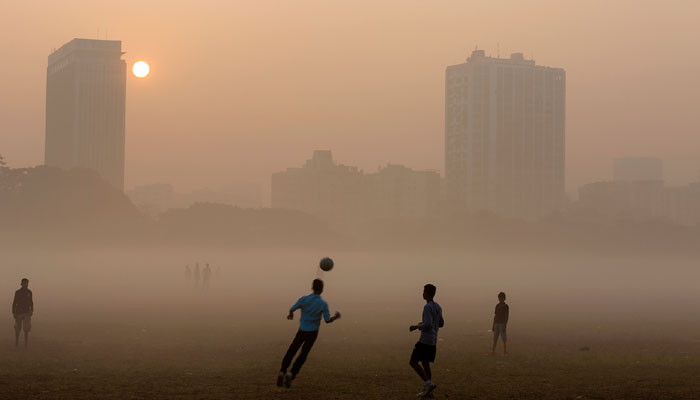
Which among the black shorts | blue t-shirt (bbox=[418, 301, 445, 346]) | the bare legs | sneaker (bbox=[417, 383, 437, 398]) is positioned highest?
blue t-shirt (bbox=[418, 301, 445, 346])

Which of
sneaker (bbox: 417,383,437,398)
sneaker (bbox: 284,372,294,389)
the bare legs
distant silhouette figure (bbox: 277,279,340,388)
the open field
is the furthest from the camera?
the open field

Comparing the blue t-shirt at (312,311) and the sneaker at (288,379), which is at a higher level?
the blue t-shirt at (312,311)

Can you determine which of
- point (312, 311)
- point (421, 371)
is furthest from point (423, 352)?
point (312, 311)

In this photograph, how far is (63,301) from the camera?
6319cm

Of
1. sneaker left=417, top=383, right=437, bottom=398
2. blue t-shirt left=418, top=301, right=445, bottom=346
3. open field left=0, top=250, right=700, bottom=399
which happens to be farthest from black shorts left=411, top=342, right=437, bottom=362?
open field left=0, top=250, right=700, bottom=399

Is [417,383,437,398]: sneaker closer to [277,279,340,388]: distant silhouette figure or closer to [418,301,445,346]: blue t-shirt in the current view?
Answer: [418,301,445,346]: blue t-shirt

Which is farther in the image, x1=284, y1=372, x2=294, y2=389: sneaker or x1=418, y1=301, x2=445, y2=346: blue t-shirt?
x1=284, y1=372, x2=294, y2=389: sneaker

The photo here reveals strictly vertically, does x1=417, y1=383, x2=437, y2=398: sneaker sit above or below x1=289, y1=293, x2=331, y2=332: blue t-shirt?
below

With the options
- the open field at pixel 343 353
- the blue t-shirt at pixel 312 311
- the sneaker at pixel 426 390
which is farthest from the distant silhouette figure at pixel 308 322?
the sneaker at pixel 426 390

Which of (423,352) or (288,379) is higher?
(423,352)

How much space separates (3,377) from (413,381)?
425 inches

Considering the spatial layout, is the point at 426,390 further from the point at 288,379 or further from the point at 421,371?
the point at 288,379

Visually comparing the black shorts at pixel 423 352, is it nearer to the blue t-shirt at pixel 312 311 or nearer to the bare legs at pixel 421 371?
the bare legs at pixel 421 371

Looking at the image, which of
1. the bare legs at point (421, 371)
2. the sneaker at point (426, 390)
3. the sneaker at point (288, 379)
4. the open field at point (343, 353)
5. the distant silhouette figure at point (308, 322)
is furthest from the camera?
Result: the open field at point (343, 353)
